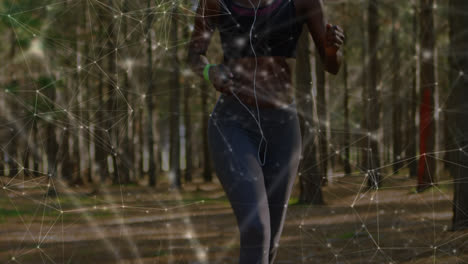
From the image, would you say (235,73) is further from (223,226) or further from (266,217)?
(223,226)

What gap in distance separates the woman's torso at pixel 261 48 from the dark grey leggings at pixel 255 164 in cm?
8

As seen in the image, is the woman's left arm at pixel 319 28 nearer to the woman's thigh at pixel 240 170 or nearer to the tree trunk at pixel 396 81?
the woman's thigh at pixel 240 170

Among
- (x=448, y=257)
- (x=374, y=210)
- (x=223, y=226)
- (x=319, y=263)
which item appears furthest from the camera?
(x=374, y=210)

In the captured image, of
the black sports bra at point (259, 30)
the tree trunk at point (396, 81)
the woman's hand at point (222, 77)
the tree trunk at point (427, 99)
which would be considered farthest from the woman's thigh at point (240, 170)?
the tree trunk at point (396, 81)

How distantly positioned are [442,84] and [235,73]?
15.1 metres

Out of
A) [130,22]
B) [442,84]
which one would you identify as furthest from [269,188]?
[442,84]

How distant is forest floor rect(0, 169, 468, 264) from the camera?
17.3 ft

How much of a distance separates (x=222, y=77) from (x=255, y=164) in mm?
477

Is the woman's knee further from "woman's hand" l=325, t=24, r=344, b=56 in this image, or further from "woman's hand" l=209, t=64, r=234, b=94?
"woman's hand" l=325, t=24, r=344, b=56

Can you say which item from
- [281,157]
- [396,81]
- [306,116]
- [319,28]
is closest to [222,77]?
[281,157]

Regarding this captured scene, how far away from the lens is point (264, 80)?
2834 mm

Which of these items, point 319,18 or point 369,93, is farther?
point 369,93

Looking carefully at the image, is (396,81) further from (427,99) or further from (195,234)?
(195,234)

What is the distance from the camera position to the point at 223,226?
8.88m
